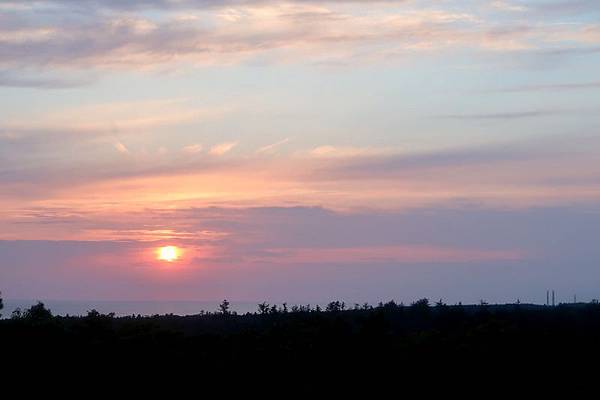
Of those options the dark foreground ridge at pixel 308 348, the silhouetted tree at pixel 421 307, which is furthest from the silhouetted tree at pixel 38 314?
the silhouetted tree at pixel 421 307

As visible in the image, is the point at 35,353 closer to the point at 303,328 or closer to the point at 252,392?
the point at 252,392

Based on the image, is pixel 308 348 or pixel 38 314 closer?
pixel 308 348

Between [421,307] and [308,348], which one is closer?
[308,348]

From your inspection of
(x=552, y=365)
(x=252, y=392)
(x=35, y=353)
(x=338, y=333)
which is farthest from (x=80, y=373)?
(x=552, y=365)

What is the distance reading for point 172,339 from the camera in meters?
41.5

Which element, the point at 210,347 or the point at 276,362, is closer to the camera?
the point at 276,362

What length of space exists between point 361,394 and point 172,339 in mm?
9839

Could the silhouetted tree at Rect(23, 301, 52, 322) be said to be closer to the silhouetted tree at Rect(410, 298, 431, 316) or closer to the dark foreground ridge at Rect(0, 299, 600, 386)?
the dark foreground ridge at Rect(0, 299, 600, 386)

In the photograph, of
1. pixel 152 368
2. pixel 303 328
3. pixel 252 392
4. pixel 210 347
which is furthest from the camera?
pixel 303 328

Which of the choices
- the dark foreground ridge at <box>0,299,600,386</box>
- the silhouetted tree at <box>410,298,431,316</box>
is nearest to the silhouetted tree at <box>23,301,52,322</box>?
the dark foreground ridge at <box>0,299,600,386</box>

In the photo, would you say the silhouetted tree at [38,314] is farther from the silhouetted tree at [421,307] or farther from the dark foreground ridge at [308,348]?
the silhouetted tree at [421,307]

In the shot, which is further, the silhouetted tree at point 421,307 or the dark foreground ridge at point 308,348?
the silhouetted tree at point 421,307

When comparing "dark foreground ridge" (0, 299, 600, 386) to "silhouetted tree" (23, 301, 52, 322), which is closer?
"dark foreground ridge" (0, 299, 600, 386)

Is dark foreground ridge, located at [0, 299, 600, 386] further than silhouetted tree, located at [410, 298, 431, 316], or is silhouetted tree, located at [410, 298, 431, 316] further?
silhouetted tree, located at [410, 298, 431, 316]
